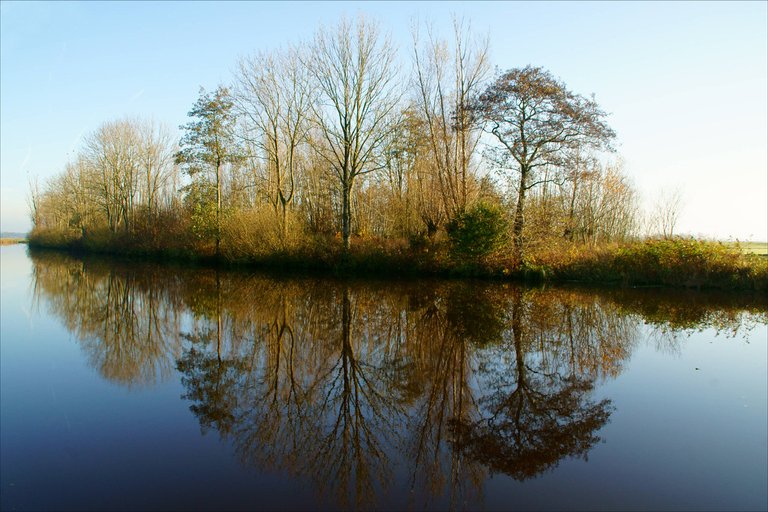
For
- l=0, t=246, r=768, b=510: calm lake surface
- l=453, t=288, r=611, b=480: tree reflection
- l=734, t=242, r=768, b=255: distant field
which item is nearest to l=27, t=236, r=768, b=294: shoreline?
l=734, t=242, r=768, b=255: distant field

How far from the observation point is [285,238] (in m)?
25.7

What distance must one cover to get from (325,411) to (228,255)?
24200 mm

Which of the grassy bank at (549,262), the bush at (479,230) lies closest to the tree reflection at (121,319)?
the grassy bank at (549,262)

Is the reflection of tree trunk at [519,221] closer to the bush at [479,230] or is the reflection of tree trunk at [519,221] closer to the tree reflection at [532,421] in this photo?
the bush at [479,230]

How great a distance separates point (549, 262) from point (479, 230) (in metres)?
3.60

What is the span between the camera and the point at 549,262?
2047 cm

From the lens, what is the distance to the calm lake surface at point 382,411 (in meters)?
4.09

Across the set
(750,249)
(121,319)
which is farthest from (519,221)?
(121,319)

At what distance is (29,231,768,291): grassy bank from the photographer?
60.1 ft

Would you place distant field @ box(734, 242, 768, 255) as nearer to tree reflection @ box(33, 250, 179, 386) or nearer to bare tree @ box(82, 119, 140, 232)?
tree reflection @ box(33, 250, 179, 386)

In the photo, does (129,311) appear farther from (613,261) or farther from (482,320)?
(613,261)

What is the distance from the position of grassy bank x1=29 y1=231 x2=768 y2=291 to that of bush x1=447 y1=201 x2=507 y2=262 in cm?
74

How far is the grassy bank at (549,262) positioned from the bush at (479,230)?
0.74 meters

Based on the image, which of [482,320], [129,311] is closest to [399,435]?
[482,320]
